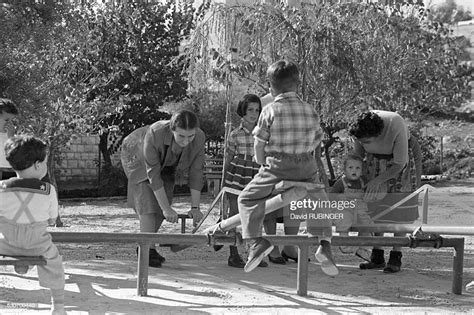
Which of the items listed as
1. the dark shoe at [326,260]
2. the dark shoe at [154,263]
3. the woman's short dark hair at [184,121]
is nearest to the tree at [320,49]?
the dark shoe at [154,263]

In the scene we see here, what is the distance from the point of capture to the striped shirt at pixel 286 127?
5430mm

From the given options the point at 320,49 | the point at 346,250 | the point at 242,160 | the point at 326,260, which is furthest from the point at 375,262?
the point at 320,49

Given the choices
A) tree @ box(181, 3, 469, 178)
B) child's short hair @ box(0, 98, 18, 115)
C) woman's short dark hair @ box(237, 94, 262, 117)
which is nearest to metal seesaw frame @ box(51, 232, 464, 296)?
child's short hair @ box(0, 98, 18, 115)

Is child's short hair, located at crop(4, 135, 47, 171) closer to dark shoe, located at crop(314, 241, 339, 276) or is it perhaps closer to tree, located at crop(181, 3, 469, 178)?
dark shoe, located at crop(314, 241, 339, 276)

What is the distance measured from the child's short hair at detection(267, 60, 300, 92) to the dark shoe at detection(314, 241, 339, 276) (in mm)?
1159

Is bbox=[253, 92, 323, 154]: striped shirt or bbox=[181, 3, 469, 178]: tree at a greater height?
bbox=[181, 3, 469, 178]: tree

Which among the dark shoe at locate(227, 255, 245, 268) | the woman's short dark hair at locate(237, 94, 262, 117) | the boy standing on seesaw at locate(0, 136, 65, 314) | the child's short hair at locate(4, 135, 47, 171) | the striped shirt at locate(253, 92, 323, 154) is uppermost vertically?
the woman's short dark hair at locate(237, 94, 262, 117)

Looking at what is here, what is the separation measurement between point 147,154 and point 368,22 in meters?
4.48

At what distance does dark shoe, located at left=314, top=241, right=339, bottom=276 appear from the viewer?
18.7ft

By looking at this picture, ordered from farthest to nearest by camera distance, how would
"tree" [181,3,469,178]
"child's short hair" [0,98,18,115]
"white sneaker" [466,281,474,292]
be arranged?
"tree" [181,3,469,178], "child's short hair" [0,98,18,115], "white sneaker" [466,281,474,292]

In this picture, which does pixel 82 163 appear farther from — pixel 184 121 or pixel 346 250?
pixel 184 121

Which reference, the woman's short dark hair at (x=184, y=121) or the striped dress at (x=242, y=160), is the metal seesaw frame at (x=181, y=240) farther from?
the striped dress at (x=242, y=160)

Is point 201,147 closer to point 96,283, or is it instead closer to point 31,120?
point 96,283

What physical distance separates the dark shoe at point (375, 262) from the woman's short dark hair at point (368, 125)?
1.43 metres
